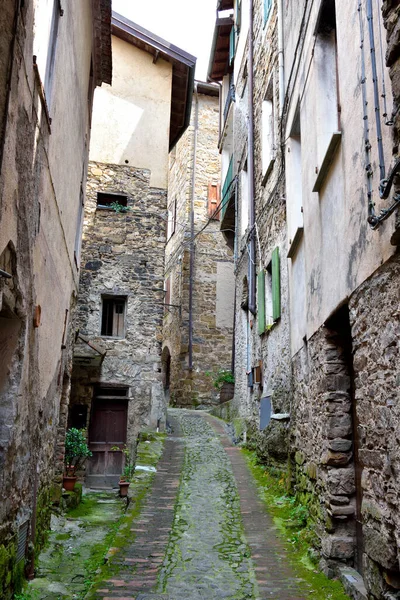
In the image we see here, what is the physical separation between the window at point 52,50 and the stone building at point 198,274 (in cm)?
1226

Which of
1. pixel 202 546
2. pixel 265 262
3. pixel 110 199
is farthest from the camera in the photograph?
pixel 110 199

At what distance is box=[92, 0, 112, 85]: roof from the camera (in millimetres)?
7543

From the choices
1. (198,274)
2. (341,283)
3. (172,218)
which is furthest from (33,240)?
(172,218)

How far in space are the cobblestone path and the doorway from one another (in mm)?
2876

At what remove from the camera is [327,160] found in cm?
449

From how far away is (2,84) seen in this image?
3.12 meters

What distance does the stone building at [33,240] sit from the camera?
3471 millimetres

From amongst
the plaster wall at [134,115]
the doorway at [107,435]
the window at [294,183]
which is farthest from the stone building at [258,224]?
the doorway at [107,435]

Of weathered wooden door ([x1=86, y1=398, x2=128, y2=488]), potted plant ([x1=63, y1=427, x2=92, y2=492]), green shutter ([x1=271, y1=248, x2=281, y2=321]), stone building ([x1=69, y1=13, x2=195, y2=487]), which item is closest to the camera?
green shutter ([x1=271, y1=248, x2=281, y2=321])

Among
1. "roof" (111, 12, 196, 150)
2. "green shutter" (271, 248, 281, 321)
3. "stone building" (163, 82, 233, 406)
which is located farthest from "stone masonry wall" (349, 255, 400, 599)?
"stone building" (163, 82, 233, 406)

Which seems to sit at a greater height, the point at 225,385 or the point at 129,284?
the point at 129,284

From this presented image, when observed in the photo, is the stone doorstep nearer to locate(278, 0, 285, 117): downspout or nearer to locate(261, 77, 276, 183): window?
locate(278, 0, 285, 117): downspout

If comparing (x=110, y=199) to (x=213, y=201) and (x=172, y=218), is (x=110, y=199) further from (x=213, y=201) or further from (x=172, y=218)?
(x=172, y=218)

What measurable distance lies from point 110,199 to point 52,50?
767cm
